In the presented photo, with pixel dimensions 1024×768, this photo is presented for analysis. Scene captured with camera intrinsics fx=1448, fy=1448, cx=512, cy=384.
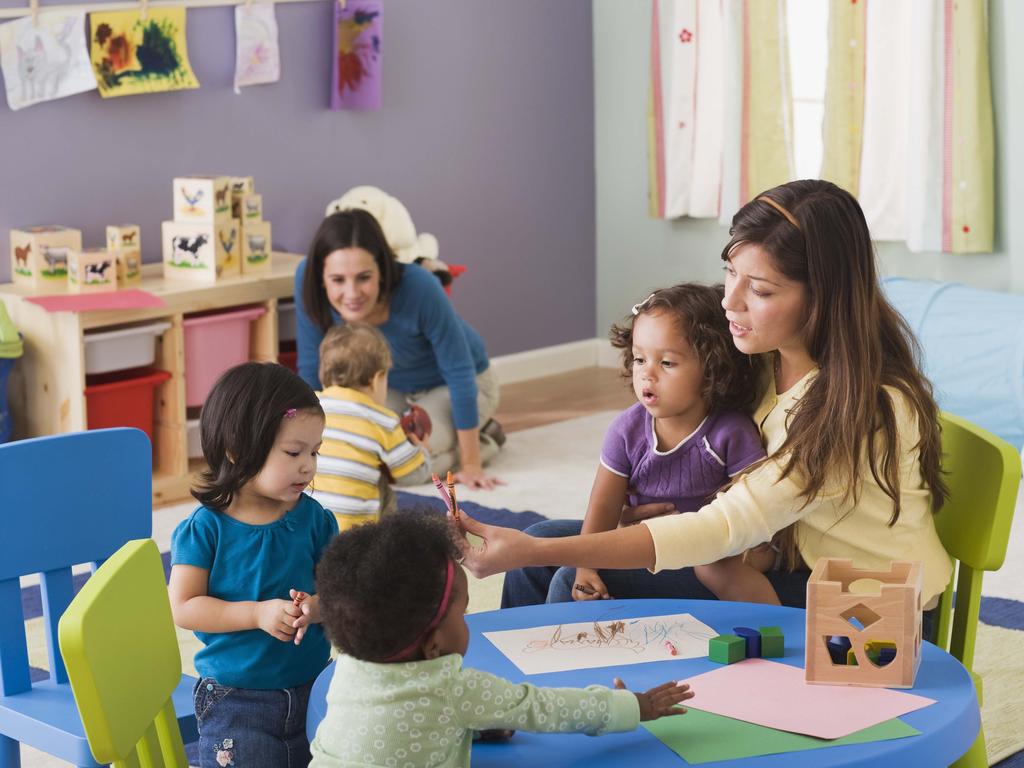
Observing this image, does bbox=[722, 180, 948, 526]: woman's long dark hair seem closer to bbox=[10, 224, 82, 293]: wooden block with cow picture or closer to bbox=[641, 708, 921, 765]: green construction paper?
bbox=[641, 708, 921, 765]: green construction paper

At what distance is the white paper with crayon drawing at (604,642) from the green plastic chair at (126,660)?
342mm

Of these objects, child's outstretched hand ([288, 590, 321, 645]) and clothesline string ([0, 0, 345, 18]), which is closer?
child's outstretched hand ([288, 590, 321, 645])

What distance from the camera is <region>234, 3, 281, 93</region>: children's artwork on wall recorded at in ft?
Result: 13.7

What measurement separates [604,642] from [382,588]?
0.40 meters

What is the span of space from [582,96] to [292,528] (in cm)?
380

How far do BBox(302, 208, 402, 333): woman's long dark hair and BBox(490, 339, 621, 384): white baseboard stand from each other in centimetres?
149

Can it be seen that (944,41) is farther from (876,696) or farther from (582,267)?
(876,696)

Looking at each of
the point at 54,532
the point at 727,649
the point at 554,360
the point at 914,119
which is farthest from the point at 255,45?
the point at 727,649

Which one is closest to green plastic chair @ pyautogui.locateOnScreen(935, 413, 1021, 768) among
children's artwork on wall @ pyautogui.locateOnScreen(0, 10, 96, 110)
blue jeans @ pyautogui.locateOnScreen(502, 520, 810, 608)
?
blue jeans @ pyautogui.locateOnScreen(502, 520, 810, 608)

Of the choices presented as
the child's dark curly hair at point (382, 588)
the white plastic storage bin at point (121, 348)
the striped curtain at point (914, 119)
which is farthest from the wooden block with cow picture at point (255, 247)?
the child's dark curly hair at point (382, 588)

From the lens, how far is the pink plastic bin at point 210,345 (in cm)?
378

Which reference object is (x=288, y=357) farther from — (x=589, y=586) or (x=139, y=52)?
(x=589, y=586)

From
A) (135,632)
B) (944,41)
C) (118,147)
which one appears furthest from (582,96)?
(135,632)

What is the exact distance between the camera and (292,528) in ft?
5.56
